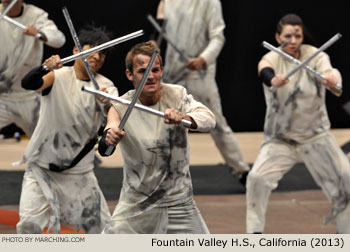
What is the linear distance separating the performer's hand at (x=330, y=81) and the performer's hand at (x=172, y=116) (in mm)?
2096

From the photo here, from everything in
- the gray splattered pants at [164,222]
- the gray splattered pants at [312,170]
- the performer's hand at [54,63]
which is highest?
the performer's hand at [54,63]

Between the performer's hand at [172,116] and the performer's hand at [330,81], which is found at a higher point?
the performer's hand at [172,116]

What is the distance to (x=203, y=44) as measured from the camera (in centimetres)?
898

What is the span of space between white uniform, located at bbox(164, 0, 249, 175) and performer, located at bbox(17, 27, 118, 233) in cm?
239

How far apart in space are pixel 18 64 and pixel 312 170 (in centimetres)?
218

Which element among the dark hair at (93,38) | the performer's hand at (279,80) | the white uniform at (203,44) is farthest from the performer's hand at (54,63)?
the white uniform at (203,44)

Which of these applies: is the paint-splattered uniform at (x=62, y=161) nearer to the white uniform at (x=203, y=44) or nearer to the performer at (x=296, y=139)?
the performer at (x=296, y=139)

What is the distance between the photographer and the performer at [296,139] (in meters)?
7.27

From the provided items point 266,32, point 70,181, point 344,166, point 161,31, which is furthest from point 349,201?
point 266,32

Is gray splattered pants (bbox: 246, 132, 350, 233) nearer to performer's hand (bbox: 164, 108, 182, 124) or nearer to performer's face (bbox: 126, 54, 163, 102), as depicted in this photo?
performer's face (bbox: 126, 54, 163, 102)

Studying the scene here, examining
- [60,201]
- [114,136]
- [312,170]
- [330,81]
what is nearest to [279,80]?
[330,81]

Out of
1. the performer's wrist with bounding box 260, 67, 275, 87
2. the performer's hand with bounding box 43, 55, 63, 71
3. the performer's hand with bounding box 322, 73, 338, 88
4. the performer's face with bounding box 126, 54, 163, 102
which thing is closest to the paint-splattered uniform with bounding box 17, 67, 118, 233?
the performer's hand with bounding box 43, 55, 63, 71

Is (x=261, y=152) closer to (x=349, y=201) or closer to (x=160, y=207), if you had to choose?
(x=349, y=201)

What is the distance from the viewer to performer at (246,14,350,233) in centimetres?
727
